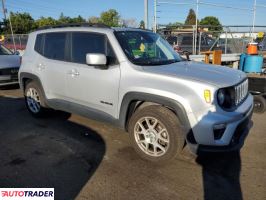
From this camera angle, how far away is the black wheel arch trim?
343 centimetres

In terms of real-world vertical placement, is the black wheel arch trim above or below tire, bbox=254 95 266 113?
above

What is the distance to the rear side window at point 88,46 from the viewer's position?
423 centimetres

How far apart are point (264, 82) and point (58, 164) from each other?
176 inches

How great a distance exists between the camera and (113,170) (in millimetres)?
3699

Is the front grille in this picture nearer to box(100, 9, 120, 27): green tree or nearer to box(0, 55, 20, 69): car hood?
box(0, 55, 20, 69): car hood

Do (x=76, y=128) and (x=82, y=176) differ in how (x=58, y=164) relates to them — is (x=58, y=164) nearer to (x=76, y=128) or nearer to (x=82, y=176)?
(x=82, y=176)

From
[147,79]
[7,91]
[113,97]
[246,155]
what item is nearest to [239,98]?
[246,155]

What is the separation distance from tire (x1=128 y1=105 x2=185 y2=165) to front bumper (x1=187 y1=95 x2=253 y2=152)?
217 millimetres

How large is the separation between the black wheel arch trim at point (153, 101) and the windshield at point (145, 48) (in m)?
0.51

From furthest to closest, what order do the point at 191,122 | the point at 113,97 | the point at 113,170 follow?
the point at 113,97
the point at 113,170
the point at 191,122

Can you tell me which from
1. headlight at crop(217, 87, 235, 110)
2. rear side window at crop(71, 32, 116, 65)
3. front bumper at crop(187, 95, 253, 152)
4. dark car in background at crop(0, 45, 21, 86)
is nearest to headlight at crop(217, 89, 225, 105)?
headlight at crop(217, 87, 235, 110)

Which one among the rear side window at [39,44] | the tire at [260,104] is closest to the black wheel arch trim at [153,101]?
the rear side window at [39,44]

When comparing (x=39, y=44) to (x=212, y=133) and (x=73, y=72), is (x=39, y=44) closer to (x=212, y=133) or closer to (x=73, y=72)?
(x=73, y=72)
